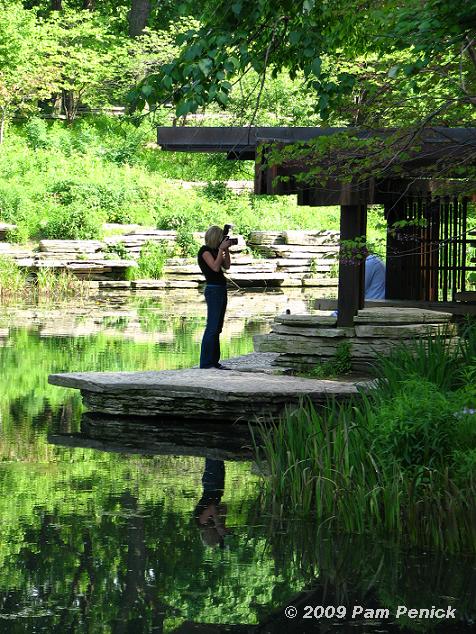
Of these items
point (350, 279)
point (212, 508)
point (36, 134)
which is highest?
point (36, 134)

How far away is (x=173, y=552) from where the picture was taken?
705 centimetres

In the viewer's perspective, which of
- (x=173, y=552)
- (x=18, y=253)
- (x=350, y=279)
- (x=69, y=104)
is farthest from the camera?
(x=69, y=104)

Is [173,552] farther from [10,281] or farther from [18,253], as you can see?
[18,253]

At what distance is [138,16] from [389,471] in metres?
35.9

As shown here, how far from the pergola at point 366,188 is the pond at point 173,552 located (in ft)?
8.52

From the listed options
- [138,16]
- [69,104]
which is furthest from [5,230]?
[138,16]

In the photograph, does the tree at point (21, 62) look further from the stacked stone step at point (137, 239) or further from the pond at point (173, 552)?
the pond at point (173, 552)

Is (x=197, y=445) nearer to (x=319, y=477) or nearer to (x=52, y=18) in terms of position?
(x=319, y=477)

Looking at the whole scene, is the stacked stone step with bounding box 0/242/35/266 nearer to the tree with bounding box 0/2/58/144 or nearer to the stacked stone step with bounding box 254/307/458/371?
the tree with bounding box 0/2/58/144

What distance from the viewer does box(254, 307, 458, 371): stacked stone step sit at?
13.0 meters

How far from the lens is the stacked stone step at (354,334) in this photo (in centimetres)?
1304

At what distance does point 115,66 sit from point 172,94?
32881mm

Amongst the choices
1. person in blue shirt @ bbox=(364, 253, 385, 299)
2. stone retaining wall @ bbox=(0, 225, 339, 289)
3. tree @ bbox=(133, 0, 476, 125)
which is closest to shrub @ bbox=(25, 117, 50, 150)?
stone retaining wall @ bbox=(0, 225, 339, 289)

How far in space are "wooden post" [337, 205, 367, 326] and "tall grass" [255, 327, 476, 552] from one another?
183 inches
